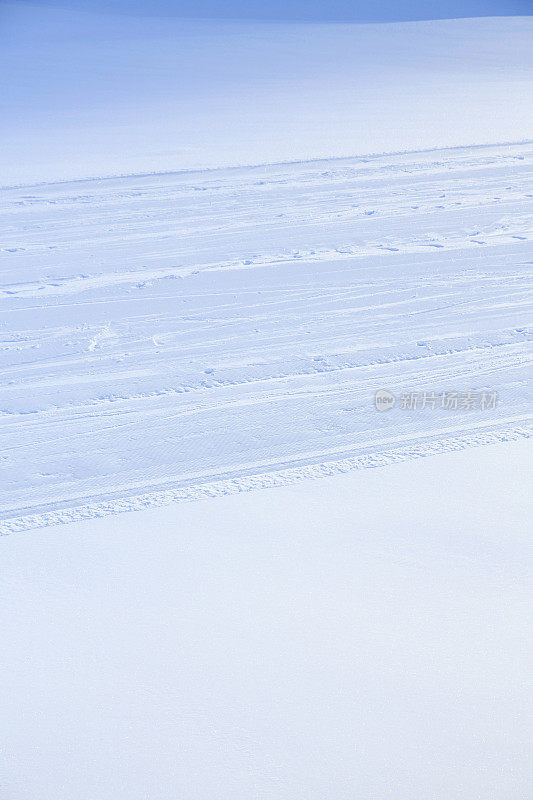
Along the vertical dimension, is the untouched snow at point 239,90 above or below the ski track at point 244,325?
above

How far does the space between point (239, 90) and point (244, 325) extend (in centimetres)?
397

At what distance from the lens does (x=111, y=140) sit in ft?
17.8

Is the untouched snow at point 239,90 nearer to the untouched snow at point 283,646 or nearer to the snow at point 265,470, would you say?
the snow at point 265,470

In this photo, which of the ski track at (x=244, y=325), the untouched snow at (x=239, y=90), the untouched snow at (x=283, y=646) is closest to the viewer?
the untouched snow at (x=283, y=646)

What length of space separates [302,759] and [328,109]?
5311mm

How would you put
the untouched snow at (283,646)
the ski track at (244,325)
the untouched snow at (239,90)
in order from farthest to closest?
the untouched snow at (239,90) < the ski track at (244,325) < the untouched snow at (283,646)

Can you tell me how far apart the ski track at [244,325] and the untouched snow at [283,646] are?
0.55ft

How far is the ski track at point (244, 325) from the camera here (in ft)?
8.21

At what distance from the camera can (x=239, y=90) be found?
21.6ft

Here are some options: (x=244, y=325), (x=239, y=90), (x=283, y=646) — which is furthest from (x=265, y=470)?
(x=239, y=90)

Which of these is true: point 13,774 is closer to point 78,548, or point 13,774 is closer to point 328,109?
point 78,548

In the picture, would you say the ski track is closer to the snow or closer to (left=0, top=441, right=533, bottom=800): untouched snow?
the snow

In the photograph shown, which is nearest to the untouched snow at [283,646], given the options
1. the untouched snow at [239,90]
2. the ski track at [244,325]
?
the ski track at [244,325]

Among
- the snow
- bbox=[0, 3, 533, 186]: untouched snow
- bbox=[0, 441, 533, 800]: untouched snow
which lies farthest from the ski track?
bbox=[0, 3, 533, 186]: untouched snow
